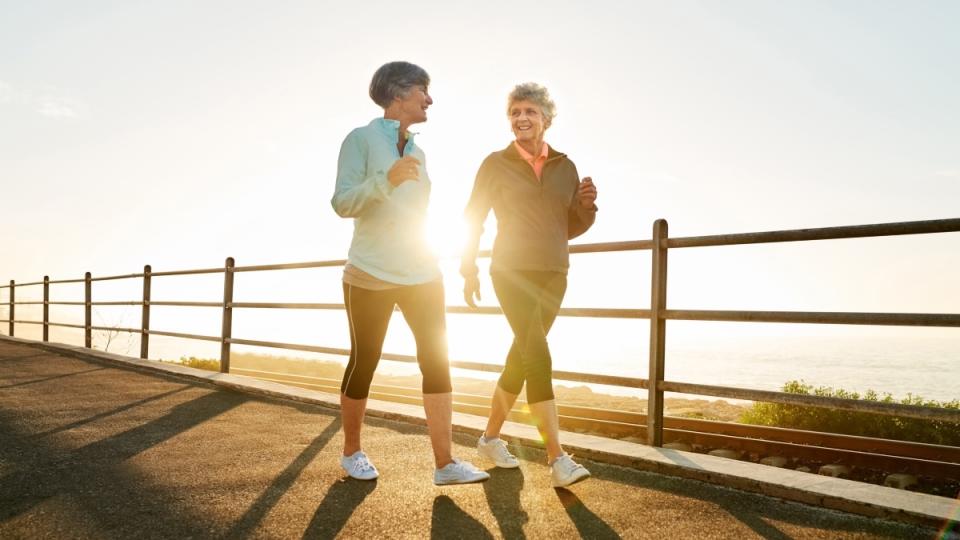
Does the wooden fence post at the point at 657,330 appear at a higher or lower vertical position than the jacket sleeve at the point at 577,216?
lower

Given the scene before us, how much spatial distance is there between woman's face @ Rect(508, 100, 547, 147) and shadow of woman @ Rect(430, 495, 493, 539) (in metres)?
1.64

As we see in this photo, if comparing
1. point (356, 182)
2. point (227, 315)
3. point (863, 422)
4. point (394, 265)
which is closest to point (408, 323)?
point (394, 265)

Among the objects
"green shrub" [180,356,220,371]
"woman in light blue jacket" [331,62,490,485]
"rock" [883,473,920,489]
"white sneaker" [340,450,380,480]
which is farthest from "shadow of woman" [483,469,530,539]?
"green shrub" [180,356,220,371]

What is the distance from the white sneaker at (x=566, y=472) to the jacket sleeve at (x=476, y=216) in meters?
0.98

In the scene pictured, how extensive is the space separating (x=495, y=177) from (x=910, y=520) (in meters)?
2.15

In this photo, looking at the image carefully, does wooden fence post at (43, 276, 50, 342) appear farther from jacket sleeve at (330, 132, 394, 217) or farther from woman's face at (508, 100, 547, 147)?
woman's face at (508, 100, 547, 147)

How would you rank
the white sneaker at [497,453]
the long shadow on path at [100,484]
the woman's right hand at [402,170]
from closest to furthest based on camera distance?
the long shadow on path at [100,484] < the woman's right hand at [402,170] < the white sneaker at [497,453]

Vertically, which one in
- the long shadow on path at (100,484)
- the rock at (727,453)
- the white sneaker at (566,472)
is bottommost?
the rock at (727,453)

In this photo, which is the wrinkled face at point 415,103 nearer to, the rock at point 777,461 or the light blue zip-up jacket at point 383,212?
the light blue zip-up jacket at point 383,212

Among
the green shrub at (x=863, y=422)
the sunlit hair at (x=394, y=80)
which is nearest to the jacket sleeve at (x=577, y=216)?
the sunlit hair at (x=394, y=80)

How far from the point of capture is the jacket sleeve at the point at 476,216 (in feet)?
11.4

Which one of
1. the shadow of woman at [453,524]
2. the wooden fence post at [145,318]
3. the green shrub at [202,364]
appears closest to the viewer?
the shadow of woman at [453,524]

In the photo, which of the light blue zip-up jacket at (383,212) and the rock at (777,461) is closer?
the light blue zip-up jacket at (383,212)

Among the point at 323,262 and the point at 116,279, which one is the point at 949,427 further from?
the point at 116,279
